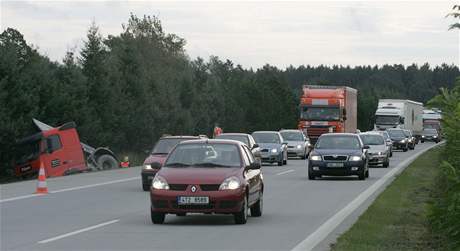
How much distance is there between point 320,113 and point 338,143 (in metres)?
27.3

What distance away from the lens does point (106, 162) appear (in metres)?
46.1

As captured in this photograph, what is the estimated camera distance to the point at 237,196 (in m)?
16.5

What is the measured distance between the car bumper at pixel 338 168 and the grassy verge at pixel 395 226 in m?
4.71

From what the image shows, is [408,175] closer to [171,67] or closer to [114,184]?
[114,184]

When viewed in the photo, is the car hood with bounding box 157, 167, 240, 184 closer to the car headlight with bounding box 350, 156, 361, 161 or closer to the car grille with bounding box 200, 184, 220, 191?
the car grille with bounding box 200, 184, 220, 191

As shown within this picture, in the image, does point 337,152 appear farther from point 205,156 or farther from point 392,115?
point 392,115

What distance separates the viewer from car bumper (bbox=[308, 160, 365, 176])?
3222cm

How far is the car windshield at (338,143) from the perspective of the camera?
33.2 meters

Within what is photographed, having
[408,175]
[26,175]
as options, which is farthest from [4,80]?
[408,175]

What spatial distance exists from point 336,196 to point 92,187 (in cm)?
759

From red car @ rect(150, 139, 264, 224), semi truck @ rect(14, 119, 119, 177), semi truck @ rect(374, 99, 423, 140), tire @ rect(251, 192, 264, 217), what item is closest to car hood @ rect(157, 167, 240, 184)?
red car @ rect(150, 139, 264, 224)

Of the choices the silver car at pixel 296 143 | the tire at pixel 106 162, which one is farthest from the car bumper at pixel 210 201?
the silver car at pixel 296 143

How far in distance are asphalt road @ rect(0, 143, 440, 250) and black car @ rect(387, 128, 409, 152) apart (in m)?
41.8

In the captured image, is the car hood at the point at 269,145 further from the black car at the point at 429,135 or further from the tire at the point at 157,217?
the black car at the point at 429,135
